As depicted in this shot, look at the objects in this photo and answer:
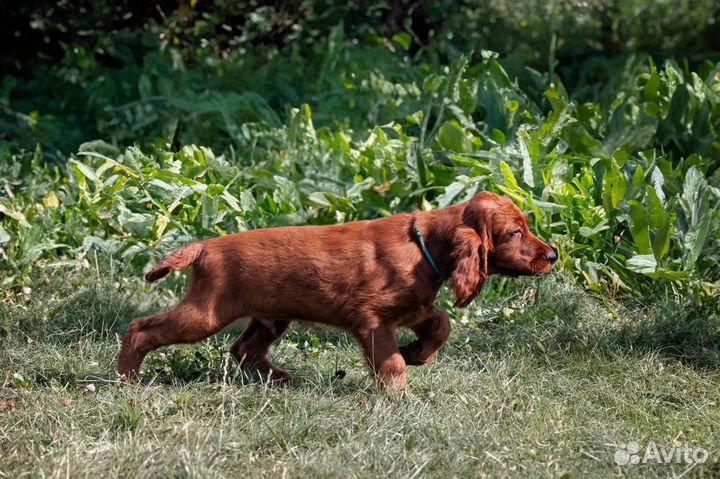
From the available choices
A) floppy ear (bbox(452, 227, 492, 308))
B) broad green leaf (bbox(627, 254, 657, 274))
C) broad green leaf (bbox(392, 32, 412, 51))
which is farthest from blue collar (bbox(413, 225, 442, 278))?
broad green leaf (bbox(392, 32, 412, 51))

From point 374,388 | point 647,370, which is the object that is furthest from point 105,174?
point 647,370

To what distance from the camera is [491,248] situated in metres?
4.92

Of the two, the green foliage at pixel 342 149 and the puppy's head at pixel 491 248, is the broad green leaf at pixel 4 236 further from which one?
the puppy's head at pixel 491 248

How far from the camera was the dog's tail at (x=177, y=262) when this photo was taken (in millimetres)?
4855

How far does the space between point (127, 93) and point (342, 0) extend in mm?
2539

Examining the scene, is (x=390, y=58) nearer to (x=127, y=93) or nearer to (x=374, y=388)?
(x=127, y=93)

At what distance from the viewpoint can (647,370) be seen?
5062 mm

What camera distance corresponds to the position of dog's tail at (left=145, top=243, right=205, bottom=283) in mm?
4855

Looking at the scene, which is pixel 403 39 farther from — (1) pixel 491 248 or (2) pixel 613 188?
(1) pixel 491 248

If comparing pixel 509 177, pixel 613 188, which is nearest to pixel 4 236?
pixel 509 177

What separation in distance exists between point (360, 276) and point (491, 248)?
2.08 ft

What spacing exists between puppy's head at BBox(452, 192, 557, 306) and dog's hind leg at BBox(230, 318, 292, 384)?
3.28 ft

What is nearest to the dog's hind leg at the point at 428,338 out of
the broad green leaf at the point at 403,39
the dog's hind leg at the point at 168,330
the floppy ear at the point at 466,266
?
the floppy ear at the point at 466,266

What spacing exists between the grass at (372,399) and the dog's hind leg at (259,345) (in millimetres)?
88
